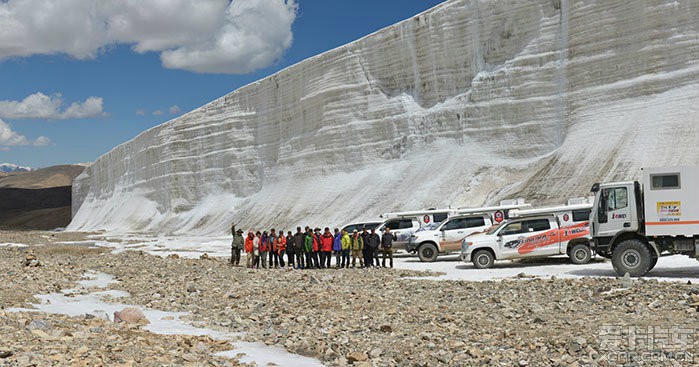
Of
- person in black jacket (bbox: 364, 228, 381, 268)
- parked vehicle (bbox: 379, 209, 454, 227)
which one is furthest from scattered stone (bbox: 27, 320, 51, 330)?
parked vehicle (bbox: 379, 209, 454, 227)

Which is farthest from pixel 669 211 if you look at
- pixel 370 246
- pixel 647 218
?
pixel 370 246

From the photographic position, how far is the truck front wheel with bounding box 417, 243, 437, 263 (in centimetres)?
2439

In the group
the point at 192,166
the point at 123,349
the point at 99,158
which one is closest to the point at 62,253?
the point at 123,349

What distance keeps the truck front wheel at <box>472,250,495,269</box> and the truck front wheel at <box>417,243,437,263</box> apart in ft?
11.2

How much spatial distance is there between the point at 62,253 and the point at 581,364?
103 feet

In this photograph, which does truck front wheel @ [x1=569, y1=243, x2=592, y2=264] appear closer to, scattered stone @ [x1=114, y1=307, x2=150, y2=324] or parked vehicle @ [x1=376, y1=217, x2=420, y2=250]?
parked vehicle @ [x1=376, y1=217, x2=420, y2=250]

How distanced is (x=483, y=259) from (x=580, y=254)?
9.13 feet

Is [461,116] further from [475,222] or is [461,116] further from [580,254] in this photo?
[580,254]

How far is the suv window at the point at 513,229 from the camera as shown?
819 inches

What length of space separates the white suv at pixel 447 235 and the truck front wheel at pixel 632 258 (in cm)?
742

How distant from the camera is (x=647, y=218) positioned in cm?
1625

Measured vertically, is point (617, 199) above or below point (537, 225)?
above

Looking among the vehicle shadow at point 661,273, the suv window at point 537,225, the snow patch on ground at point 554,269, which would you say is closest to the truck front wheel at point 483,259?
the snow patch on ground at point 554,269

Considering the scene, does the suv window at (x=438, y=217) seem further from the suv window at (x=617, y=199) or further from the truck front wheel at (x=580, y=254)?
the suv window at (x=617, y=199)
